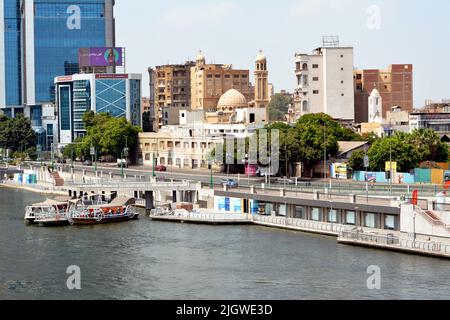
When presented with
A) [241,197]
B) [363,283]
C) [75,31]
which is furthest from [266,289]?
[75,31]

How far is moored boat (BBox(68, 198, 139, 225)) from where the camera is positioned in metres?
68.3

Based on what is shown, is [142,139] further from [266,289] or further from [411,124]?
[266,289]

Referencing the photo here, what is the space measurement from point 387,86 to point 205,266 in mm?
81309

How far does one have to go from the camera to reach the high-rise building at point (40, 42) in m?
170

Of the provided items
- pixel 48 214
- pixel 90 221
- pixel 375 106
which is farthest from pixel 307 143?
pixel 48 214

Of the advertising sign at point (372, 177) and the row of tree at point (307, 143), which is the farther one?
the row of tree at point (307, 143)

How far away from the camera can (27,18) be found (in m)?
170

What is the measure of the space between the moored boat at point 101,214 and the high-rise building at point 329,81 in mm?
49965

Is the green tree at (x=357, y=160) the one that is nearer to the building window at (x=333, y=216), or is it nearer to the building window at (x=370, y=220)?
the building window at (x=333, y=216)

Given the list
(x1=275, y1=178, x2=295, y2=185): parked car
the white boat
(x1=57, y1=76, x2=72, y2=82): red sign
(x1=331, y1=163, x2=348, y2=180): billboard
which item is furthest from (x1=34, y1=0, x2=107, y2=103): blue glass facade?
the white boat

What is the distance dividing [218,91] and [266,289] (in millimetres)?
113419

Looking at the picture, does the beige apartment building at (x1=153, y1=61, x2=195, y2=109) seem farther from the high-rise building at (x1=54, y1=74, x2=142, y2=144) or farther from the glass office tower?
the glass office tower

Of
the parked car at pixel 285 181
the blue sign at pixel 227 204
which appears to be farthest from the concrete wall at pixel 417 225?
the parked car at pixel 285 181

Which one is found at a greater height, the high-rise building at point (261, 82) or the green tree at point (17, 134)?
the high-rise building at point (261, 82)
